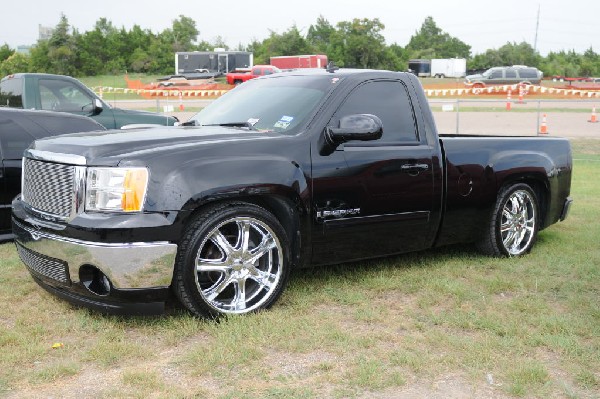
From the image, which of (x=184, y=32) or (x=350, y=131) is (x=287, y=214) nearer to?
(x=350, y=131)

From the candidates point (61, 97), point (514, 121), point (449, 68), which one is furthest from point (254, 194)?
point (449, 68)

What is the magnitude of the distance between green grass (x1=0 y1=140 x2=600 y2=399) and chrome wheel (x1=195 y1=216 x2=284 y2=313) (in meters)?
0.17

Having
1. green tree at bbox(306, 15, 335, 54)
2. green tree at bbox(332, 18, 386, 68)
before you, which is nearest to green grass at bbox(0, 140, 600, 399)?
green tree at bbox(332, 18, 386, 68)

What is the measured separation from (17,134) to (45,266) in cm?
273

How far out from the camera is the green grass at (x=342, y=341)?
3.79 m

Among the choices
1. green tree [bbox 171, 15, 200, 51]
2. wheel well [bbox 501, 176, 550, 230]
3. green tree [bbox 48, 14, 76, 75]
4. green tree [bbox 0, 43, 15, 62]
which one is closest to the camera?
wheel well [bbox 501, 176, 550, 230]

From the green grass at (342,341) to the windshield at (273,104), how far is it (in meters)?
1.26

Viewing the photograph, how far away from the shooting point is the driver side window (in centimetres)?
1207

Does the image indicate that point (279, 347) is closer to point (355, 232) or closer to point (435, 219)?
point (355, 232)

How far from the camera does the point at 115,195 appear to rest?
4.41 m

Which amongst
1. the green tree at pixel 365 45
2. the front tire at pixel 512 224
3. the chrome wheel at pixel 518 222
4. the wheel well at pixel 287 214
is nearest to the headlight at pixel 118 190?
the wheel well at pixel 287 214

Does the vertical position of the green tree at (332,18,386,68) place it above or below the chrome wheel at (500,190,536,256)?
above

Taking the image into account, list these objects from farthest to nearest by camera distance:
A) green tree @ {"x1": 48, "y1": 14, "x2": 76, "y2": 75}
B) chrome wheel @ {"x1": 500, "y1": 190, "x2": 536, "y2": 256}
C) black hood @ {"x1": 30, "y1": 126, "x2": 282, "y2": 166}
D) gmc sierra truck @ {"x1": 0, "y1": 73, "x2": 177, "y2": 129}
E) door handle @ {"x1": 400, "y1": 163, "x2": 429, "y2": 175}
A: green tree @ {"x1": 48, "y1": 14, "x2": 76, "y2": 75}
gmc sierra truck @ {"x1": 0, "y1": 73, "x2": 177, "y2": 129}
chrome wheel @ {"x1": 500, "y1": 190, "x2": 536, "y2": 256}
door handle @ {"x1": 400, "y1": 163, "x2": 429, "y2": 175}
black hood @ {"x1": 30, "y1": 126, "x2": 282, "y2": 166}

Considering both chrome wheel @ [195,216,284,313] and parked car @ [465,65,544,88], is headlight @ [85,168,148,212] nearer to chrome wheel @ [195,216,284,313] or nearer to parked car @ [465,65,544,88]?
chrome wheel @ [195,216,284,313]
